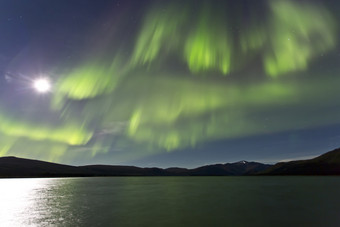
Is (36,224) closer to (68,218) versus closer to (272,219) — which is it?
(68,218)

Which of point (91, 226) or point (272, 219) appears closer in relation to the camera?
point (91, 226)

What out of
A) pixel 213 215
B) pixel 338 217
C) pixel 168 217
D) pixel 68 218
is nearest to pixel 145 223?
pixel 168 217

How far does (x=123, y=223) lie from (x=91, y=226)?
4.61m

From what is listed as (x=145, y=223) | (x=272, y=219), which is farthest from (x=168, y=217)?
(x=272, y=219)

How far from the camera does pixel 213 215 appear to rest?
127ft

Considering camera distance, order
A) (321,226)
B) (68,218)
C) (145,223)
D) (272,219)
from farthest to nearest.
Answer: (68,218) → (272,219) → (145,223) → (321,226)

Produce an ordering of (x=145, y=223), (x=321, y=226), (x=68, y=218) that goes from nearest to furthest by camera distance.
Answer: (x=321, y=226) → (x=145, y=223) → (x=68, y=218)

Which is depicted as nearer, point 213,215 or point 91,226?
point 91,226

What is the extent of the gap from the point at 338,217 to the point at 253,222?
52.1 ft

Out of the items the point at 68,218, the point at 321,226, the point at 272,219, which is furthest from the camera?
the point at 68,218

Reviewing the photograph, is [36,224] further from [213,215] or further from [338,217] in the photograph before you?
[338,217]

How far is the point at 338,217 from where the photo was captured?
36688 mm

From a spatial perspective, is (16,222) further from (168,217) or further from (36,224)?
(168,217)

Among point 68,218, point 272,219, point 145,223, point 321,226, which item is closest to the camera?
point 321,226
